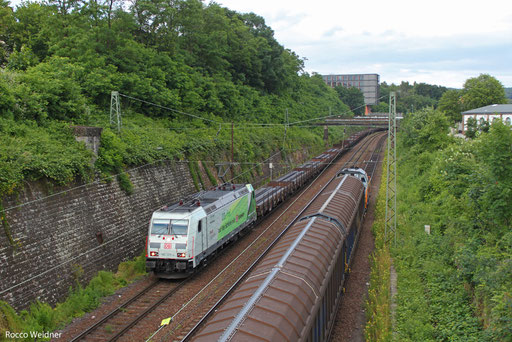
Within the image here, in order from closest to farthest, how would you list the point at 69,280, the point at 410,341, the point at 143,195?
the point at 410,341 < the point at 69,280 < the point at 143,195

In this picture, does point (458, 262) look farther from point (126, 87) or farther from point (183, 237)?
point (126, 87)

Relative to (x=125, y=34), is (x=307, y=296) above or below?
below

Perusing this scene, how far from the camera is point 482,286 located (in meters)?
10.1

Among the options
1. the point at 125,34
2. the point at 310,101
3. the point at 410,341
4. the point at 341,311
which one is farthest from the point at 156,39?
the point at 310,101

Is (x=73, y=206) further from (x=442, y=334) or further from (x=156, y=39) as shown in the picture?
(x=156, y=39)

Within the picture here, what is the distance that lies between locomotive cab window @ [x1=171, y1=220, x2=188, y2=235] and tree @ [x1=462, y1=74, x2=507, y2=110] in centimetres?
6301

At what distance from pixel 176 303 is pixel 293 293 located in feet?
22.9

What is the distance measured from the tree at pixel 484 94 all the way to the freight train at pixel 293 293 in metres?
60.6

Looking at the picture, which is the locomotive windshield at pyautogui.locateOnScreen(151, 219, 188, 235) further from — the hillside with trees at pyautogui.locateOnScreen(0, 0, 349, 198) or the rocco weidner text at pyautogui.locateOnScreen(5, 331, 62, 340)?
the rocco weidner text at pyautogui.locateOnScreen(5, 331, 62, 340)

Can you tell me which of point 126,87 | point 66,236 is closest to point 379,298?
point 66,236

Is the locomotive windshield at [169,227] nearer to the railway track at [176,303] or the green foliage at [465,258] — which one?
the railway track at [176,303]

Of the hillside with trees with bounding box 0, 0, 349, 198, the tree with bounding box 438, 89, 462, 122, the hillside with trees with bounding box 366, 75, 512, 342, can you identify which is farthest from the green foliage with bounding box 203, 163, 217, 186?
the tree with bounding box 438, 89, 462, 122

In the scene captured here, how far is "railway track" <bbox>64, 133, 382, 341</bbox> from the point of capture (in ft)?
38.2

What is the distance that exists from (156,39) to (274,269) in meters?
32.6
